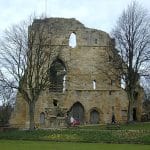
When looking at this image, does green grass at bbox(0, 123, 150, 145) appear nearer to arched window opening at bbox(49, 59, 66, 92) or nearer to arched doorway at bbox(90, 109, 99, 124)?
Result: arched window opening at bbox(49, 59, 66, 92)

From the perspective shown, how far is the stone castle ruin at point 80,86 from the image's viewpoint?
5812cm

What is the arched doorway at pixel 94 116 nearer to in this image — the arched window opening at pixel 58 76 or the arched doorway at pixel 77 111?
the arched doorway at pixel 77 111

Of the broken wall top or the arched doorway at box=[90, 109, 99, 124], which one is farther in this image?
the broken wall top

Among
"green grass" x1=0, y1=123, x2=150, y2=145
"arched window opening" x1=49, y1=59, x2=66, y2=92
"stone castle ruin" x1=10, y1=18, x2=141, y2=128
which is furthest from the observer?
"stone castle ruin" x1=10, y1=18, x2=141, y2=128

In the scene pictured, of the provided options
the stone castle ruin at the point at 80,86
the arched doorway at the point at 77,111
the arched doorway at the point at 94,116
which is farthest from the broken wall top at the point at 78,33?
the arched doorway at the point at 94,116

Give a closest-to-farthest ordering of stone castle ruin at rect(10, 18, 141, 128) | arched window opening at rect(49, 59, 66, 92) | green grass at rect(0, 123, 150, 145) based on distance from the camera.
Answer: green grass at rect(0, 123, 150, 145) → arched window opening at rect(49, 59, 66, 92) → stone castle ruin at rect(10, 18, 141, 128)

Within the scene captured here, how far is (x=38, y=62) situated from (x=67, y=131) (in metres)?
11.6

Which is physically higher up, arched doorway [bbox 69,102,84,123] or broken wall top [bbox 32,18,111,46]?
broken wall top [bbox 32,18,111,46]

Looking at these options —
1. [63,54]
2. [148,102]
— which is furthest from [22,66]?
[148,102]

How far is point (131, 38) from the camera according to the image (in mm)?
50094

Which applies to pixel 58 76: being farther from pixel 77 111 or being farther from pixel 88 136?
pixel 88 136

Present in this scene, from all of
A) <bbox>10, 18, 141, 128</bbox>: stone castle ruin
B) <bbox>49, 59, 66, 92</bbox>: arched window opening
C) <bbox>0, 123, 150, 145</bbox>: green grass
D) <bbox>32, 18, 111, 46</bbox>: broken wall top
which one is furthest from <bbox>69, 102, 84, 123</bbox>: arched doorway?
<bbox>0, 123, 150, 145</bbox>: green grass

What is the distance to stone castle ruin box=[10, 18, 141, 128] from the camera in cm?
5812

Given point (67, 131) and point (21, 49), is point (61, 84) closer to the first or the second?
point (21, 49)
